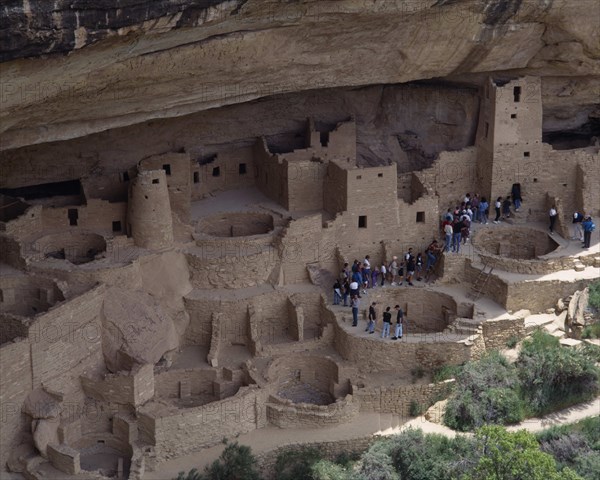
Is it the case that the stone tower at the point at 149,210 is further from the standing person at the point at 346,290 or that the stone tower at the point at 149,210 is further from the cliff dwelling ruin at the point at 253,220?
the standing person at the point at 346,290

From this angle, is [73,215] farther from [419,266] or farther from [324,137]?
[419,266]

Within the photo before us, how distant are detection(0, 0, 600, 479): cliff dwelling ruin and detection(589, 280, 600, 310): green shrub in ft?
0.55

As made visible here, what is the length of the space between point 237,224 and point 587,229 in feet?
22.3

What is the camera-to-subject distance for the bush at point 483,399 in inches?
800

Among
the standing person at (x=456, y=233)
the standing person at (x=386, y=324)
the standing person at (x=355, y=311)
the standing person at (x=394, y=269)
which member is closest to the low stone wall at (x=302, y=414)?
the standing person at (x=386, y=324)

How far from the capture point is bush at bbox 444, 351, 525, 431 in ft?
66.7

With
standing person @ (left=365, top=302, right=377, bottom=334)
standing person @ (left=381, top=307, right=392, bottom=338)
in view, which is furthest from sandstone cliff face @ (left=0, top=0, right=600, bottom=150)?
standing person @ (left=381, top=307, right=392, bottom=338)

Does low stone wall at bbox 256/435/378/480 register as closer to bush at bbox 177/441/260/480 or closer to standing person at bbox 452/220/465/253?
bush at bbox 177/441/260/480

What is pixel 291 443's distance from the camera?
19.9 metres

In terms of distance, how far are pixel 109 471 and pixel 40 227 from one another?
5.11 meters

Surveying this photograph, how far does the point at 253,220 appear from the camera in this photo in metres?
23.4

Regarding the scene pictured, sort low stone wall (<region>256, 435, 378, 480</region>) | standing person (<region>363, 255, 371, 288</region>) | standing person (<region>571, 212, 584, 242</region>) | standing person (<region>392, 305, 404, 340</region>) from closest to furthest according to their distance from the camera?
low stone wall (<region>256, 435, 378, 480</region>), standing person (<region>392, 305, 404, 340</region>), standing person (<region>363, 255, 371, 288</region>), standing person (<region>571, 212, 584, 242</region>)

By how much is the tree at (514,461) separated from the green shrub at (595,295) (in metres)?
4.48

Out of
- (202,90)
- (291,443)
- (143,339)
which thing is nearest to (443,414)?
(291,443)
